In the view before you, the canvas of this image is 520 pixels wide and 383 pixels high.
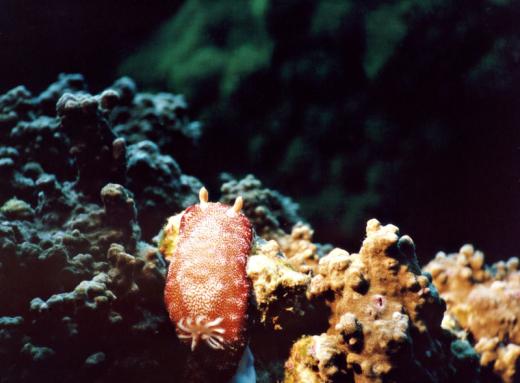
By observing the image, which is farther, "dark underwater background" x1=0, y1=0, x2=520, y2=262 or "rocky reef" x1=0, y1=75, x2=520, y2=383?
"dark underwater background" x1=0, y1=0, x2=520, y2=262

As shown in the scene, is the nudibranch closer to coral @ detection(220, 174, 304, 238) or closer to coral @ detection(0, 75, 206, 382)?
coral @ detection(0, 75, 206, 382)

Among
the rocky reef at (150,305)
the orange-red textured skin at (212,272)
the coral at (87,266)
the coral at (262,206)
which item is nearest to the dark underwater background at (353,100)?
the coral at (262,206)

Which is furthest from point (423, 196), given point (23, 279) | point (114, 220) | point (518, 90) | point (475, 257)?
point (23, 279)

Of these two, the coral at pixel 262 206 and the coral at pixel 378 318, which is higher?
the coral at pixel 262 206

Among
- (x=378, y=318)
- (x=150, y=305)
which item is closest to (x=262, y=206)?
(x=150, y=305)

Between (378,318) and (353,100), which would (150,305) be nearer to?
(378,318)

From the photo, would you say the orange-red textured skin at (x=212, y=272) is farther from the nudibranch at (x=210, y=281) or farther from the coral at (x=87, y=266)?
the coral at (x=87, y=266)

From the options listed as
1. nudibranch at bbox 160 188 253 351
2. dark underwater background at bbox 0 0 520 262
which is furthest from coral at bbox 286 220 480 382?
dark underwater background at bbox 0 0 520 262
